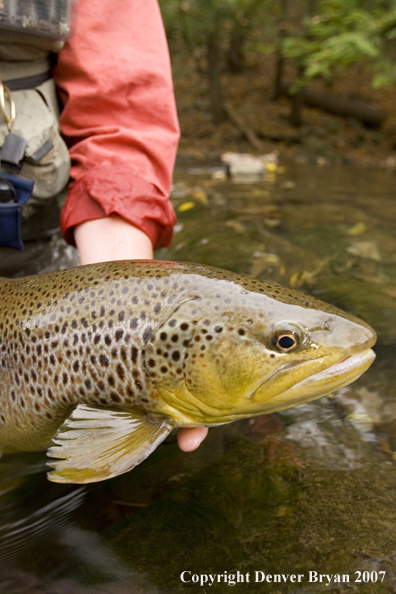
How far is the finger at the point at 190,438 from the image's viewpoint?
194 cm

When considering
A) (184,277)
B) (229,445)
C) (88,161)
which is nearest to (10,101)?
(88,161)

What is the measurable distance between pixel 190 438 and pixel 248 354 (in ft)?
1.39

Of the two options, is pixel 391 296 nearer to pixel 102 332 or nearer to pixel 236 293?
pixel 236 293

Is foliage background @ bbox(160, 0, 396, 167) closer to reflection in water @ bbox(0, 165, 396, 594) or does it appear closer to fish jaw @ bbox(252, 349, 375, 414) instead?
reflection in water @ bbox(0, 165, 396, 594)

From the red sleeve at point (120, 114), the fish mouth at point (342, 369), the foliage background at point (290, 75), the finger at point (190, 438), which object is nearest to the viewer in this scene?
the fish mouth at point (342, 369)

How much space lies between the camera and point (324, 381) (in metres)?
1.79

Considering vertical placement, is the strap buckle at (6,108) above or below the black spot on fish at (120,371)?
above

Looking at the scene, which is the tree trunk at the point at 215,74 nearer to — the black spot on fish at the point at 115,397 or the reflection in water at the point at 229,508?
the reflection in water at the point at 229,508

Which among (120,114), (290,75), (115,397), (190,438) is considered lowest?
(290,75)

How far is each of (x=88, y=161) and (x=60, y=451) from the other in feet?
5.12

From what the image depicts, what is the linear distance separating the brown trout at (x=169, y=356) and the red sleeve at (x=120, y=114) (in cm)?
70

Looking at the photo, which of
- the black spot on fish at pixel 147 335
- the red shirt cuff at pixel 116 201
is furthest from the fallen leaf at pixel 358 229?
the black spot on fish at pixel 147 335

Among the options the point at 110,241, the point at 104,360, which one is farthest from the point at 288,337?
the point at 110,241

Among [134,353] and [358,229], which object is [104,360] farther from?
[358,229]
